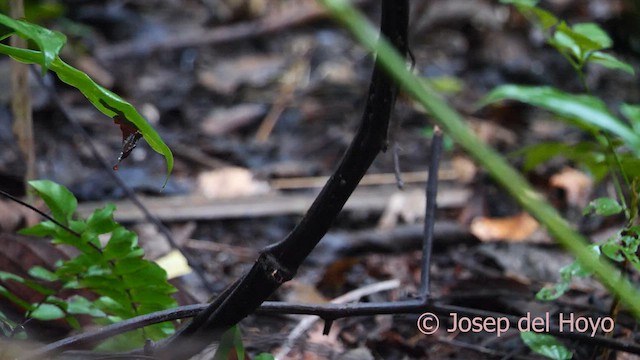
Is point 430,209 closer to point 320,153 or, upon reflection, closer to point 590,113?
point 590,113

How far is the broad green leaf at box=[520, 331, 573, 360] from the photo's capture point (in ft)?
3.67

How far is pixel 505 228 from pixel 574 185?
0.40m

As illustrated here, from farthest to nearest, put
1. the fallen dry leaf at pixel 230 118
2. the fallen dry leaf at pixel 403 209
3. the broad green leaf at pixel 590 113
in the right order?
1. the fallen dry leaf at pixel 230 118
2. the fallen dry leaf at pixel 403 209
3. the broad green leaf at pixel 590 113

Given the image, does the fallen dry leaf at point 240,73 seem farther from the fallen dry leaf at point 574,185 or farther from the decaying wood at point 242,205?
the fallen dry leaf at point 574,185

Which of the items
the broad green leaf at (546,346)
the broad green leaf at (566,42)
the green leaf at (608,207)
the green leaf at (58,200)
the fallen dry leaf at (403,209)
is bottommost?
the fallen dry leaf at (403,209)

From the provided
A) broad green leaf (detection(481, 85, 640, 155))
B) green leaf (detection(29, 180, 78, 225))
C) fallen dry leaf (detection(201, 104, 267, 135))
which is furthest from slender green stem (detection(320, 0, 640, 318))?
fallen dry leaf (detection(201, 104, 267, 135))

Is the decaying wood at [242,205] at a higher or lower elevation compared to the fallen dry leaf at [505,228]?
higher

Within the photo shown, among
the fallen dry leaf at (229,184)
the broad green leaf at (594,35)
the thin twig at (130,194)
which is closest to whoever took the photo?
the broad green leaf at (594,35)

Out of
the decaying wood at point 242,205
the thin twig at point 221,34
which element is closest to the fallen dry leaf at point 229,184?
the decaying wood at point 242,205

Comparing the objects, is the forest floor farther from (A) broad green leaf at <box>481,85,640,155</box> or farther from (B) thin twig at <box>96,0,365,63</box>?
(A) broad green leaf at <box>481,85,640,155</box>

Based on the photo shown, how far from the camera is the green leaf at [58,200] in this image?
1.07m

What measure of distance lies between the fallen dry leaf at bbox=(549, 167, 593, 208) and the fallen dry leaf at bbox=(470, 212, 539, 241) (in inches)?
9.4

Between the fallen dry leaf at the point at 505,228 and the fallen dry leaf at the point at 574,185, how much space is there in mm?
240

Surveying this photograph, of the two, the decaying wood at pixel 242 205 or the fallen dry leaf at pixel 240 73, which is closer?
the decaying wood at pixel 242 205
